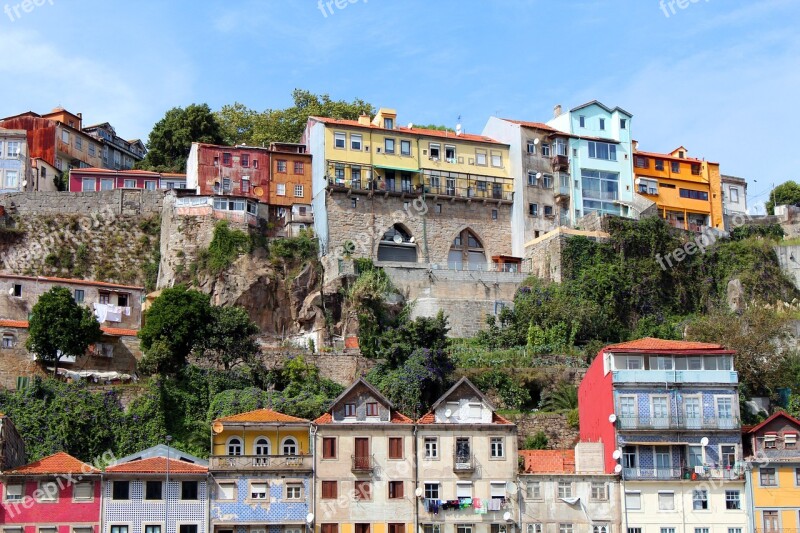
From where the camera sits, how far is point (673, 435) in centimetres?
6341

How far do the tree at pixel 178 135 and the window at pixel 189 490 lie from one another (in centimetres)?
5445

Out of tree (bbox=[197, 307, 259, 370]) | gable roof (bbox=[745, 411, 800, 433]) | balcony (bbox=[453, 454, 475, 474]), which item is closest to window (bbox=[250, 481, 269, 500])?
balcony (bbox=[453, 454, 475, 474])

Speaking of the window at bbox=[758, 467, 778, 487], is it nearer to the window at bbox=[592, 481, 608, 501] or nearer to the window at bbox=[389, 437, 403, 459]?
the window at bbox=[592, 481, 608, 501]

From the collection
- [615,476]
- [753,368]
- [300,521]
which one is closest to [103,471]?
[300,521]

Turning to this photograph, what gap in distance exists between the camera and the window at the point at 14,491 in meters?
58.6

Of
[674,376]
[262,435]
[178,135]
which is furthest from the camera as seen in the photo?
[178,135]

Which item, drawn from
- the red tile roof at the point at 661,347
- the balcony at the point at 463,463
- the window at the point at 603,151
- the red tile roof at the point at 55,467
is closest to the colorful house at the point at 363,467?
the balcony at the point at 463,463

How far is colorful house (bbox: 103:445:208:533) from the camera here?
59.0 metres

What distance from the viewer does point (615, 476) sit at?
62000mm

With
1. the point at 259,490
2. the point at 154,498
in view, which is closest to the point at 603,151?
the point at 259,490

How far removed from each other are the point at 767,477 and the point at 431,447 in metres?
15.4

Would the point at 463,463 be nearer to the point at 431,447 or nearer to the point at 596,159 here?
the point at 431,447

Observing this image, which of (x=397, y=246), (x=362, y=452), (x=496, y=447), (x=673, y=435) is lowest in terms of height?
(x=362, y=452)

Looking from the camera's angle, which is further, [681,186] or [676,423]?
[681,186]
